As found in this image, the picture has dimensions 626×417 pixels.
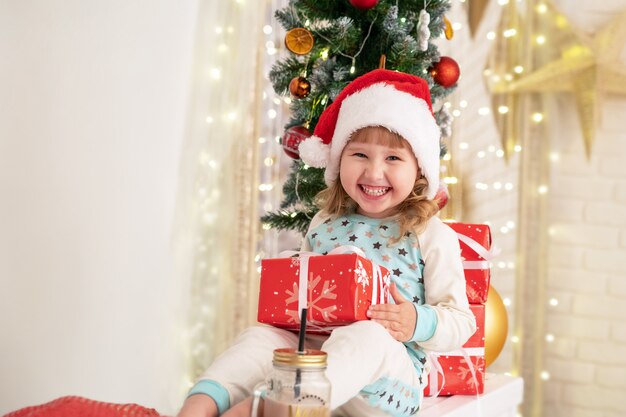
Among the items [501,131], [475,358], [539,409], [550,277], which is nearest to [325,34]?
[475,358]

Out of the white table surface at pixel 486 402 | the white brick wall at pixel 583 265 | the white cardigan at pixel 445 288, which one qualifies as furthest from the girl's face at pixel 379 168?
the white brick wall at pixel 583 265

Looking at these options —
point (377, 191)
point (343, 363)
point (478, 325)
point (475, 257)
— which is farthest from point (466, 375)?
point (343, 363)

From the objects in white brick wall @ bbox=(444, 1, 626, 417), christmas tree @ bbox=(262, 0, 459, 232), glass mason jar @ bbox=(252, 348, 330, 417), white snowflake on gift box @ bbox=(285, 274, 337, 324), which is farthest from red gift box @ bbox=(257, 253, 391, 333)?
white brick wall @ bbox=(444, 1, 626, 417)

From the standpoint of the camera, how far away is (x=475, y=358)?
70.0 inches

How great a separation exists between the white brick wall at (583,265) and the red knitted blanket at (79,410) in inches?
88.3

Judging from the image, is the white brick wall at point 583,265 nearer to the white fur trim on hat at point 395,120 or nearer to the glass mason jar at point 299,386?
the white fur trim on hat at point 395,120

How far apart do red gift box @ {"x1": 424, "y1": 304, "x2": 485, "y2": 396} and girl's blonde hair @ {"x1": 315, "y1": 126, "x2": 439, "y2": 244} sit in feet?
1.09

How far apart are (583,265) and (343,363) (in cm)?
213

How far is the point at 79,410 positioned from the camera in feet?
3.75

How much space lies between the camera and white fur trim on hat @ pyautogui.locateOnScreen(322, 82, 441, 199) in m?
1.58

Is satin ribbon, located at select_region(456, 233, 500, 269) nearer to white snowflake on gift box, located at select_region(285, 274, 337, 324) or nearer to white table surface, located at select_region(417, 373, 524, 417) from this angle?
white table surface, located at select_region(417, 373, 524, 417)

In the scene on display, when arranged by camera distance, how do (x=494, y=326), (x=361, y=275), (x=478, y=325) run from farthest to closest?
(x=494, y=326), (x=478, y=325), (x=361, y=275)

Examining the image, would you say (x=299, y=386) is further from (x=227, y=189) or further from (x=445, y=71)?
(x=227, y=189)

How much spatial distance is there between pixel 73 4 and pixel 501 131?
192 centimetres
